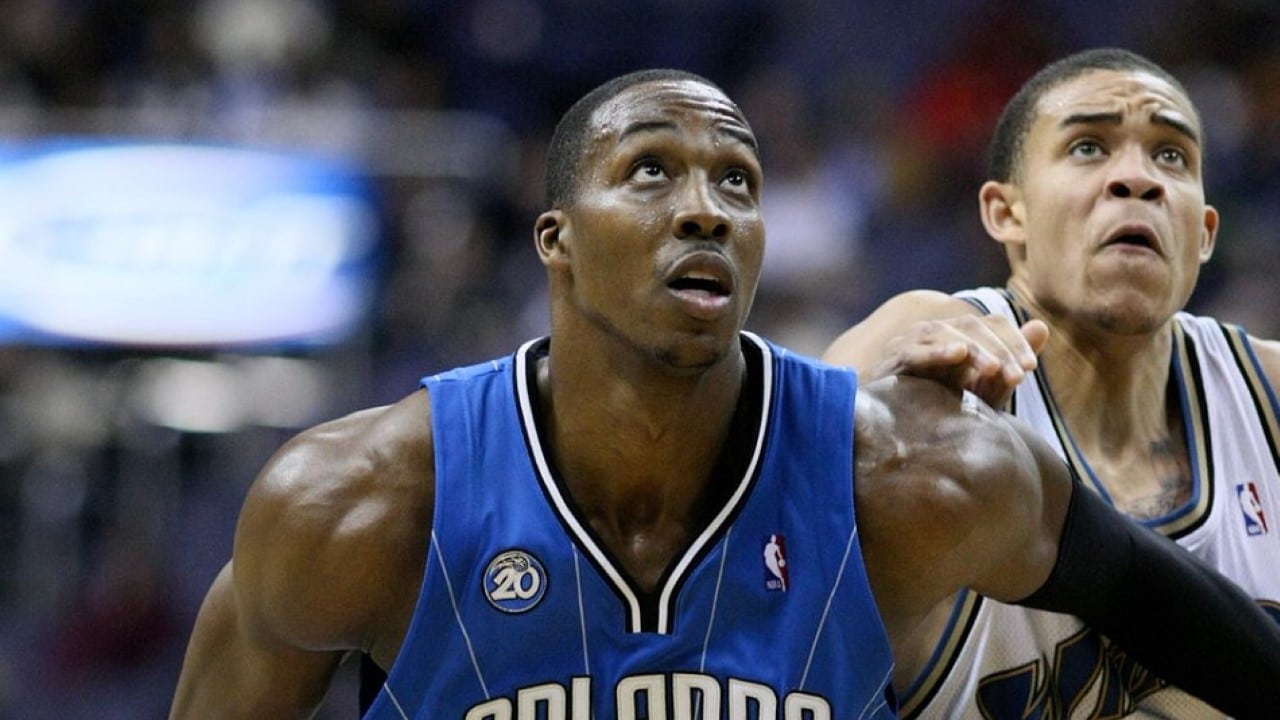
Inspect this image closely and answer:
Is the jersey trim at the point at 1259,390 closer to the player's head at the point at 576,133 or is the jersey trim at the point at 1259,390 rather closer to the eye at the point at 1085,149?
the eye at the point at 1085,149

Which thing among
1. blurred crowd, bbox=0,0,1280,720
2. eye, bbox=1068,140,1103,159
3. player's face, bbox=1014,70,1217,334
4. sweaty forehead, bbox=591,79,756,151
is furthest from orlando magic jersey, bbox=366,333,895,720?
blurred crowd, bbox=0,0,1280,720

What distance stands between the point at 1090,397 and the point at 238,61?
514cm

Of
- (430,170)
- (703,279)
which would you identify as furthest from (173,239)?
(703,279)

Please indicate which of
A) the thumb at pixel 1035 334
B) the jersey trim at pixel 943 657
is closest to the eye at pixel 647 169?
the thumb at pixel 1035 334

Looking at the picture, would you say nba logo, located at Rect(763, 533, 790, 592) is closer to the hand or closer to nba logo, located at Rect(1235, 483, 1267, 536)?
the hand

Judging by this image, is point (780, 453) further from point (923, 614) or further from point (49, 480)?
point (49, 480)

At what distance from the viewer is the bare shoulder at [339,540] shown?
259cm

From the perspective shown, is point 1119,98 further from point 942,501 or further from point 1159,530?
point 942,501

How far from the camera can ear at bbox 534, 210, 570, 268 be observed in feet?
9.11

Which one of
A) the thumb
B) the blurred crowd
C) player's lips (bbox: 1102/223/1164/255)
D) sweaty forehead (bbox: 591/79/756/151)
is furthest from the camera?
the blurred crowd

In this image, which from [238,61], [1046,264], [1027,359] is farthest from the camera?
[238,61]

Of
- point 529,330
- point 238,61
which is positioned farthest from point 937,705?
point 238,61

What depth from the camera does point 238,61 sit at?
25.5 ft

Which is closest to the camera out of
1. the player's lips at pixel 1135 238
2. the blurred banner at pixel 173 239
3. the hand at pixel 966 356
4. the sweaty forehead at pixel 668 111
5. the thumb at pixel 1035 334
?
the sweaty forehead at pixel 668 111
